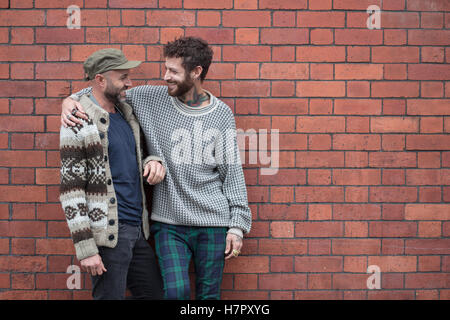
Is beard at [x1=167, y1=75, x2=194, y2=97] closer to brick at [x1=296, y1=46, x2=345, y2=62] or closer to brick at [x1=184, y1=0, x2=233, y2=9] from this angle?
brick at [x1=184, y1=0, x2=233, y2=9]

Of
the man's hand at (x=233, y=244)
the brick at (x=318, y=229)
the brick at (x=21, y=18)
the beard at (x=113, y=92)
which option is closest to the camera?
the beard at (x=113, y=92)

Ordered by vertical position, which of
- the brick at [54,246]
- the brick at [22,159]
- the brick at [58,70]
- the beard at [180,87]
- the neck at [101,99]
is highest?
the brick at [58,70]

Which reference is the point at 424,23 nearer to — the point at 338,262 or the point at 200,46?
the point at 200,46

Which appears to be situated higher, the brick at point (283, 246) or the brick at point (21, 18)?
the brick at point (21, 18)

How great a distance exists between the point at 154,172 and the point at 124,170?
170 millimetres

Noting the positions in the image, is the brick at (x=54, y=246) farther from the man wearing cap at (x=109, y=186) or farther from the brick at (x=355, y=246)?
the brick at (x=355, y=246)

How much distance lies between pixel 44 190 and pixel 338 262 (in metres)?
2.08

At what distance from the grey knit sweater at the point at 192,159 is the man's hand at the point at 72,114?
219 mm

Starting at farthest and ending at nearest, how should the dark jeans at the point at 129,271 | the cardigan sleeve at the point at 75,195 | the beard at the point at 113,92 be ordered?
1. the beard at the point at 113,92
2. the dark jeans at the point at 129,271
3. the cardigan sleeve at the point at 75,195

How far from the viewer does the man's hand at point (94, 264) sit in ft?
7.18

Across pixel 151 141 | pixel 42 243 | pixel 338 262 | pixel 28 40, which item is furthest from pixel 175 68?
pixel 338 262

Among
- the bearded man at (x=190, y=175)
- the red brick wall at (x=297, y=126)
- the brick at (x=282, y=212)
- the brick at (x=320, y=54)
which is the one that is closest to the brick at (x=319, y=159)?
the red brick wall at (x=297, y=126)

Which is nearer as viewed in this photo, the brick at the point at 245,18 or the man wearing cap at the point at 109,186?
the man wearing cap at the point at 109,186

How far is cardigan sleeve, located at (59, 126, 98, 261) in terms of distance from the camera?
85.5 inches
